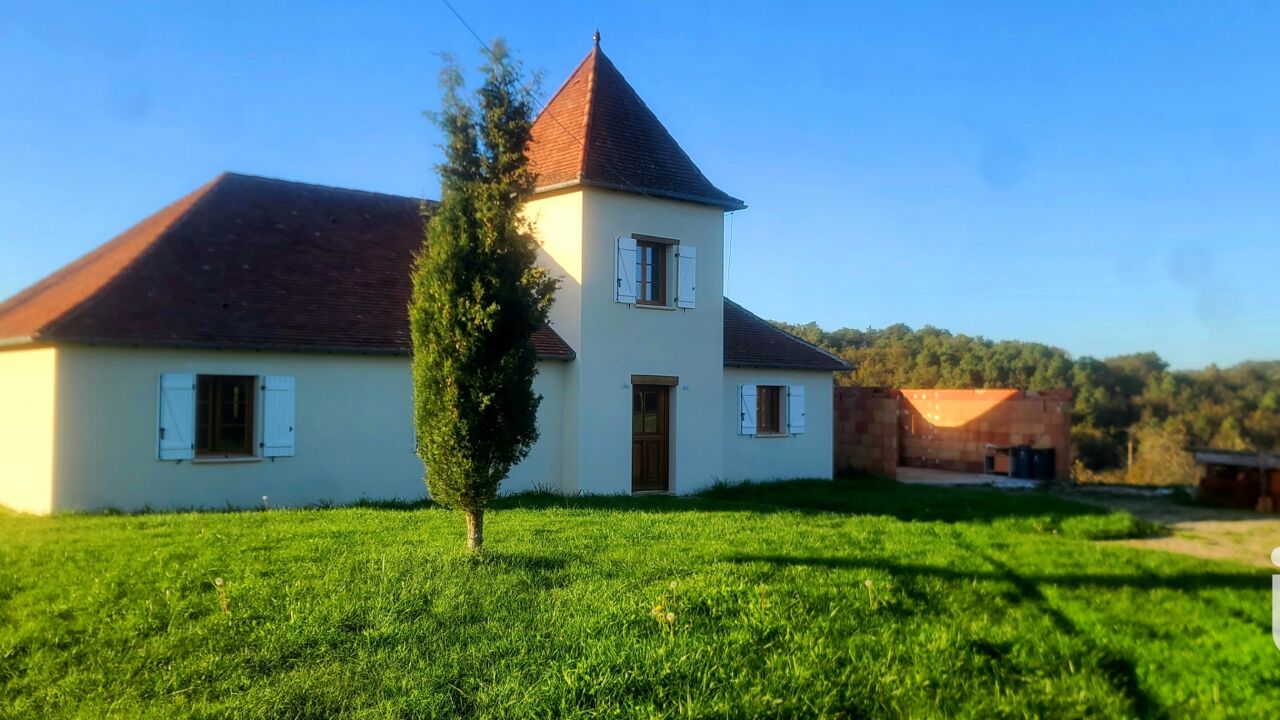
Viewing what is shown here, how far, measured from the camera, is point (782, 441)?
17766mm

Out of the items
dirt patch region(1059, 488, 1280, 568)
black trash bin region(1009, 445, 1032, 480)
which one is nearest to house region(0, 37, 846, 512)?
black trash bin region(1009, 445, 1032, 480)

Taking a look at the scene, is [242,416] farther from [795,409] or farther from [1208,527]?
[1208,527]

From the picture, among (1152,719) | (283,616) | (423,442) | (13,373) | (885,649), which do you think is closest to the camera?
(1152,719)

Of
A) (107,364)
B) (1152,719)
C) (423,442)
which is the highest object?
(107,364)

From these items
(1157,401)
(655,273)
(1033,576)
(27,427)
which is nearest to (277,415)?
(27,427)

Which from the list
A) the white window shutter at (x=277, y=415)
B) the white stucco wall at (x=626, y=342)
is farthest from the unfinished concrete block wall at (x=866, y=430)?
the white window shutter at (x=277, y=415)

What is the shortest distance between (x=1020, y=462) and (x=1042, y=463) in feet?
4.41

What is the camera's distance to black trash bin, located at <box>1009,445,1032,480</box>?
17234 millimetres

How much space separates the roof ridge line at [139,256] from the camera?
11.5m

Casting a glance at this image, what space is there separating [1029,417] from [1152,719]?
12.7 metres

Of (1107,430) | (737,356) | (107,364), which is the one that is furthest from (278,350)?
(1107,430)

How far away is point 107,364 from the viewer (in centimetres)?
1181

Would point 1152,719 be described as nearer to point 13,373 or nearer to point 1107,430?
point 1107,430

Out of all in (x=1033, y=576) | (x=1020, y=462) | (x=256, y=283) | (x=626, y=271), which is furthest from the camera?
(x=1020, y=462)
